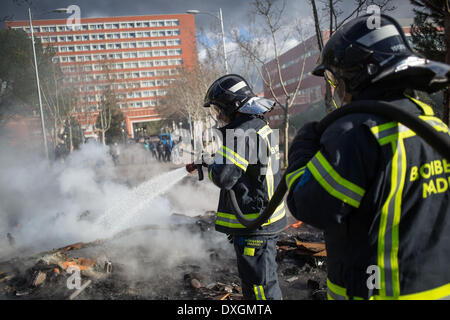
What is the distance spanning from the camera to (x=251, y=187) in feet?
8.46

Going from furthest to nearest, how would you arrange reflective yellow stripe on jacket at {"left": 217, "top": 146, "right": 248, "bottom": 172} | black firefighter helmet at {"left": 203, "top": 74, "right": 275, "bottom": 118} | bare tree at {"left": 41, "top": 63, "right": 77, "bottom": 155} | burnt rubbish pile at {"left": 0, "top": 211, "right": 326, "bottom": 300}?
bare tree at {"left": 41, "top": 63, "right": 77, "bottom": 155} < burnt rubbish pile at {"left": 0, "top": 211, "right": 326, "bottom": 300} < black firefighter helmet at {"left": 203, "top": 74, "right": 275, "bottom": 118} < reflective yellow stripe on jacket at {"left": 217, "top": 146, "right": 248, "bottom": 172}

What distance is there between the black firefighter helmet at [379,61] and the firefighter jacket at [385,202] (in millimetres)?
93

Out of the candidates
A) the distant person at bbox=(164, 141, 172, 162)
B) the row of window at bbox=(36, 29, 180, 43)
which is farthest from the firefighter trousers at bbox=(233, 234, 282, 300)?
the row of window at bbox=(36, 29, 180, 43)

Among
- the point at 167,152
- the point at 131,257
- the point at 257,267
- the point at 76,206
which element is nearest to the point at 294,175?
the point at 257,267

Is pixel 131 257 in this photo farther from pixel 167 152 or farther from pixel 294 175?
pixel 167 152

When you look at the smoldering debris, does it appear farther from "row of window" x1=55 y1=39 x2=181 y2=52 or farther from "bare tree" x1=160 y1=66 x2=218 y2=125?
"row of window" x1=55 y1=39 x2=181 y2=52

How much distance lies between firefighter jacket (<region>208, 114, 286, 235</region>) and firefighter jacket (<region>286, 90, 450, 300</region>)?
49.3 inches

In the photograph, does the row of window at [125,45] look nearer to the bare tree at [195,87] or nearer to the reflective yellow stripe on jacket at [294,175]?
the bare tree at [195,87]

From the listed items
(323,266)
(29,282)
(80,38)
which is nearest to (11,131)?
(29,282)

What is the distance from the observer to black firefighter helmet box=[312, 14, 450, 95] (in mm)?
1177

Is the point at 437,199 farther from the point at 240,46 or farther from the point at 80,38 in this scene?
the point at 80,38

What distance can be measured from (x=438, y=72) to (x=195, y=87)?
23.4m

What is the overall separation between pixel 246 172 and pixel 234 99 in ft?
2.31

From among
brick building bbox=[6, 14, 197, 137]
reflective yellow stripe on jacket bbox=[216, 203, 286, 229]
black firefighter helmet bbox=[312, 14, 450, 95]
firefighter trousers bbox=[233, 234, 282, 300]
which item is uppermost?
brick building bbox=[6, 14, 197, 137]
